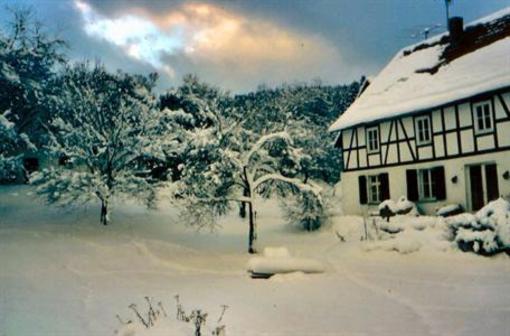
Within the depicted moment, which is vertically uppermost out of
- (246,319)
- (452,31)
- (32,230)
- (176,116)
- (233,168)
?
(452,31)

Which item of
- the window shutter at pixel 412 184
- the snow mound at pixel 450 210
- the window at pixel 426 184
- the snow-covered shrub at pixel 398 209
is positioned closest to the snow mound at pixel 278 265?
the snow mound at pixel 450 210

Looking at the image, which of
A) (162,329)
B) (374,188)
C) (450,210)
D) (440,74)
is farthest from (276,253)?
(440,74)

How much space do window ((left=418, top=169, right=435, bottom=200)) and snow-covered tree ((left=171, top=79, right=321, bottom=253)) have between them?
6.71 m

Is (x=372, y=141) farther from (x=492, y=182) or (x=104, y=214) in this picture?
(x=104, y=214)

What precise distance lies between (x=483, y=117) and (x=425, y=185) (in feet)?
14.1

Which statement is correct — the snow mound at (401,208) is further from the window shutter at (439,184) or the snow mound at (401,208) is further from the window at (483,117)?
the window at (483,117)

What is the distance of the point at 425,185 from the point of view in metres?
23.9

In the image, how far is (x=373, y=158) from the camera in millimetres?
26734

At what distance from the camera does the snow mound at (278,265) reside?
586 inches

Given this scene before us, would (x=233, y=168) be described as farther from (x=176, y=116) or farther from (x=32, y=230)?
(x=176, y=116)

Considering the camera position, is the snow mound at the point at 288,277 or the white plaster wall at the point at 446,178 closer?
the snow mound at the point at 288,277

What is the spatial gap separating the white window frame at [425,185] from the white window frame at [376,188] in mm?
2597

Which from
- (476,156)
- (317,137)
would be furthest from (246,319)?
(317,137)

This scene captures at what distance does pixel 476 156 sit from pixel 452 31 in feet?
26.4
